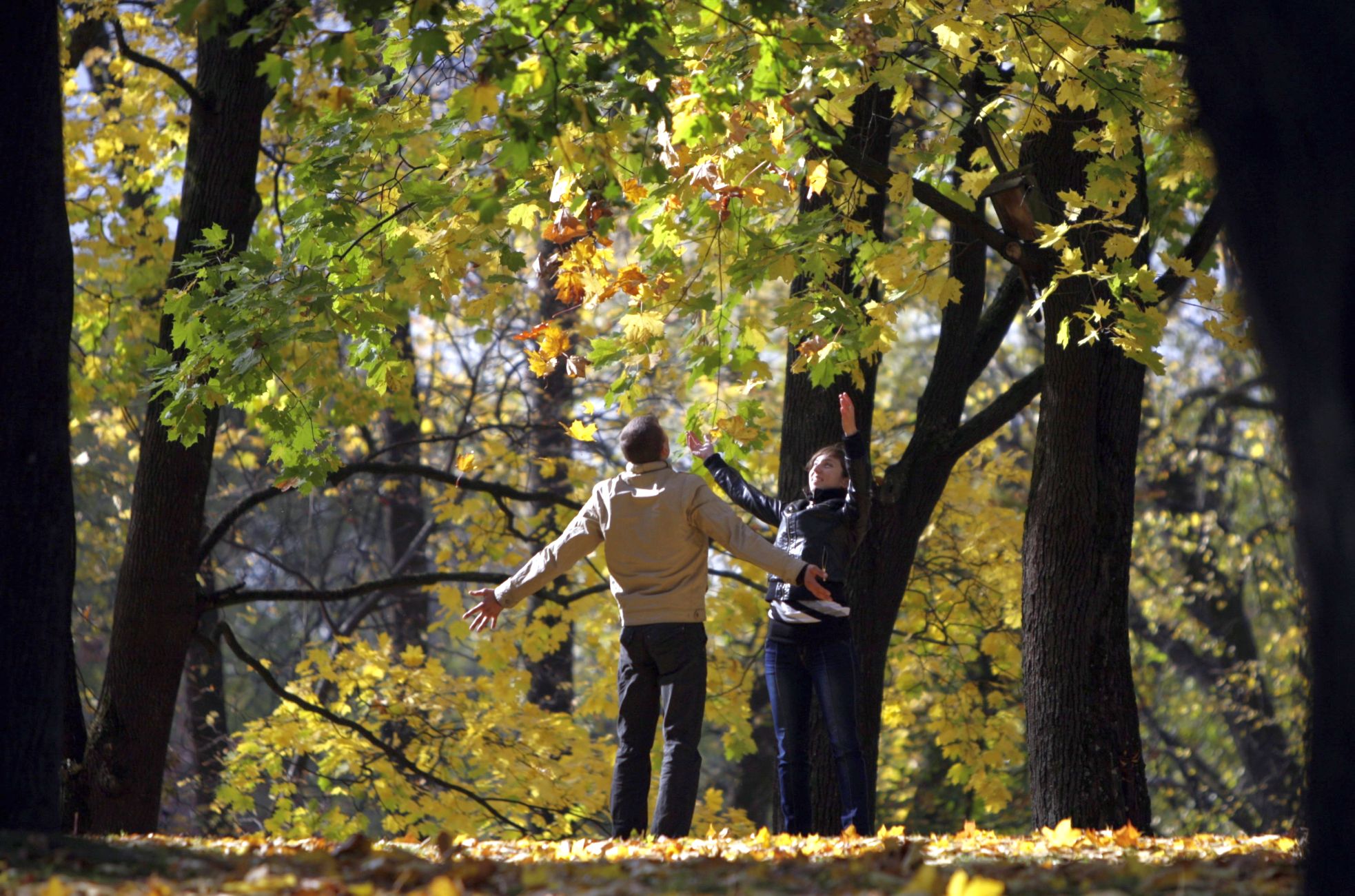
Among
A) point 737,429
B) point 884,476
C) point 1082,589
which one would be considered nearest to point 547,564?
point 737,429

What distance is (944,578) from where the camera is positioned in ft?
36.2

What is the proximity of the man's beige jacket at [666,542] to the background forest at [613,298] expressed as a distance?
117 centimetres

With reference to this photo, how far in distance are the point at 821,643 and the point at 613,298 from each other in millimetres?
4216

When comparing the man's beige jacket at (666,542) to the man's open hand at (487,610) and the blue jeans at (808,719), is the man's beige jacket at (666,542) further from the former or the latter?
the man's open hand at (487,610)

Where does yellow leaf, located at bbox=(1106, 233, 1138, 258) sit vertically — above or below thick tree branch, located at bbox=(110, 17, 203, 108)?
below

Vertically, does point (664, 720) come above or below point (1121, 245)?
below

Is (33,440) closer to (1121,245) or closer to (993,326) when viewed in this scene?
(1121,245)

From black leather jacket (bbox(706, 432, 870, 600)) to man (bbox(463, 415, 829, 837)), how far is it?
0.29 metres

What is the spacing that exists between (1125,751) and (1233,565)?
44.5ft

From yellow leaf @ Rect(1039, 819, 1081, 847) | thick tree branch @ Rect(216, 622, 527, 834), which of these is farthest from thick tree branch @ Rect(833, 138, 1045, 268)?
thick tree branch @ Rect(216, 622, 527, 834)

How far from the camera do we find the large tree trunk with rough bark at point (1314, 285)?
2.68 m

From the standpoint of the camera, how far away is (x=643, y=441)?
5715 mm

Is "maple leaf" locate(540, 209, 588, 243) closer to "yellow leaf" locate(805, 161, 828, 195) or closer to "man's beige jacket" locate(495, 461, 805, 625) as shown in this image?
"yellow leaf" locate(805, 161, 828, 195)

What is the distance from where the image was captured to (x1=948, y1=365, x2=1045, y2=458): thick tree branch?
7.66 metres
